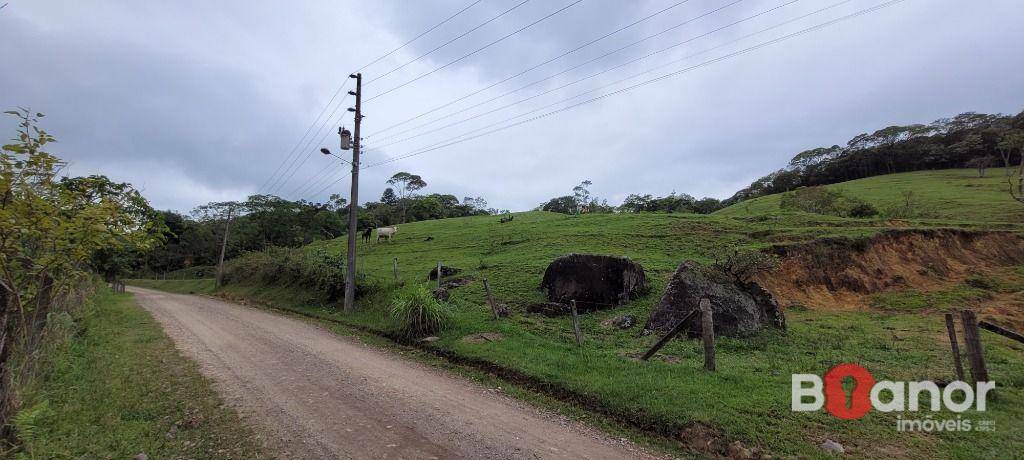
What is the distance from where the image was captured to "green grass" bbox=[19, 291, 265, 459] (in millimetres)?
5113

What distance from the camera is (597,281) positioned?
50.4 feet

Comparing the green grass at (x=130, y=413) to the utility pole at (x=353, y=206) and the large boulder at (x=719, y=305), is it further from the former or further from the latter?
the large boulder at (x=719, y=305)

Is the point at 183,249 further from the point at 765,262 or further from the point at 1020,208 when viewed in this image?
the point at 1020,208

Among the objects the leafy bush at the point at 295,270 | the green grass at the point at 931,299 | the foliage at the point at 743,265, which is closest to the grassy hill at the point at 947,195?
the green grass at the point at 931,299

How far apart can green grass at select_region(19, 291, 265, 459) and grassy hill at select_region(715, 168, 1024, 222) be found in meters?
35.2

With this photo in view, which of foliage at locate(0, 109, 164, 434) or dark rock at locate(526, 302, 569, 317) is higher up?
foliage at locate(0, 109, 164, 434)

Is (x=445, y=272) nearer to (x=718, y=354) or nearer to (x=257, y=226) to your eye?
(x=718, y=354)

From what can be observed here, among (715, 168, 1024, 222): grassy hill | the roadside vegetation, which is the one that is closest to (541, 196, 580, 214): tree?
(715, 168, 1024, 222): grassy hill

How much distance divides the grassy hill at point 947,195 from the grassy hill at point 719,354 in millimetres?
9958

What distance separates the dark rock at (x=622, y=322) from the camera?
12.9 meters

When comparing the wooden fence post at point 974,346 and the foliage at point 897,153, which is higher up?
the foliage at point 897,153

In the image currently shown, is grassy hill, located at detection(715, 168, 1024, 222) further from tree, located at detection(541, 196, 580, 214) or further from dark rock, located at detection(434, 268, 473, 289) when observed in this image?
tree, located at detection(541, 196, 580, 214)

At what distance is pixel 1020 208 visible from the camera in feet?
96.6

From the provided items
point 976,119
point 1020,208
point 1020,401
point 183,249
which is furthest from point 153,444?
point 976,119
